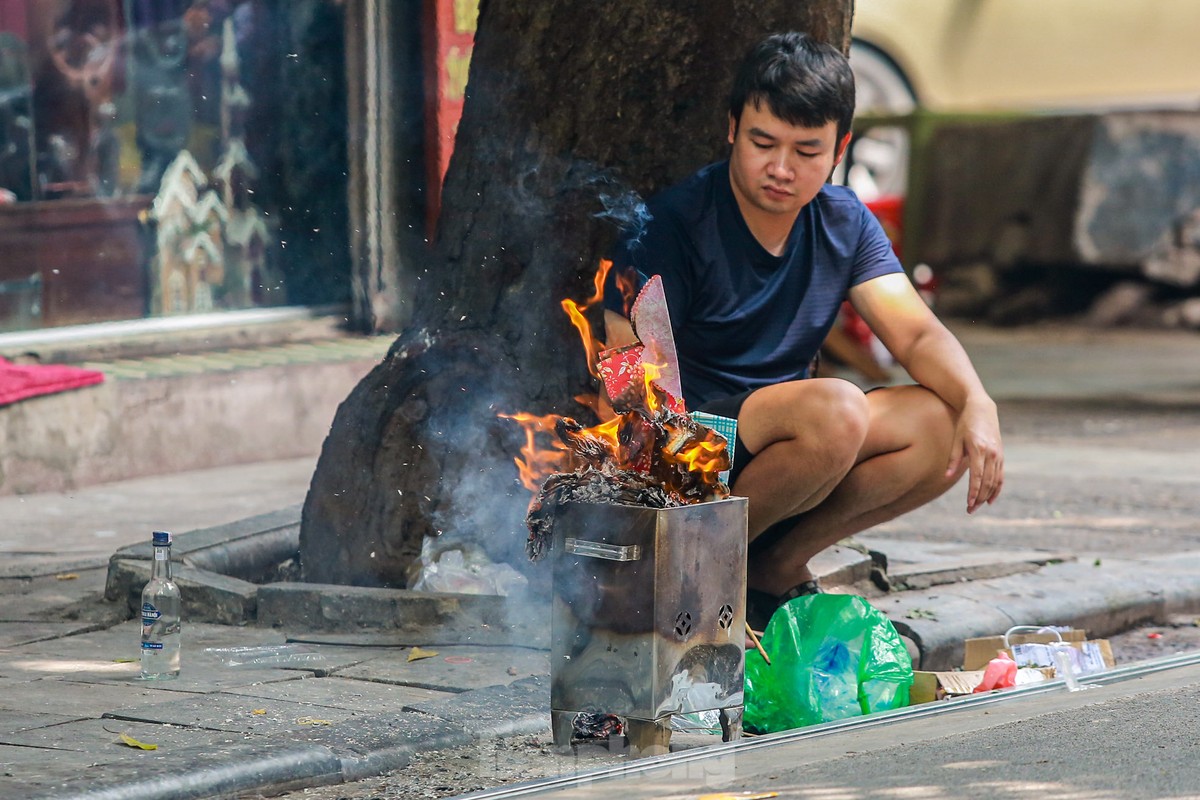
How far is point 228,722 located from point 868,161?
1305 centimetres

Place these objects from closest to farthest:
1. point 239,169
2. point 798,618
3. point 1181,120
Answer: point 798,618, point 239,169, point 1181,120

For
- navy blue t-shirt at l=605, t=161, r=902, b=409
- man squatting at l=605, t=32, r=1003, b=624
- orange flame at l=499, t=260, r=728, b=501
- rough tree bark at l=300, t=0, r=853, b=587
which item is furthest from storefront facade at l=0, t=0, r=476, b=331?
orange flame at l=499, t=260, r=728, b=501

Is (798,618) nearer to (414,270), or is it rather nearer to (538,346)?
(538,346)

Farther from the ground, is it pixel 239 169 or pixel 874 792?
pixel 239 169

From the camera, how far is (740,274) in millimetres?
4984

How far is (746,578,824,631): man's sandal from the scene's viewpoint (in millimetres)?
5211

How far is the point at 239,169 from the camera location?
9.13 metres

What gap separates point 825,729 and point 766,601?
88cm

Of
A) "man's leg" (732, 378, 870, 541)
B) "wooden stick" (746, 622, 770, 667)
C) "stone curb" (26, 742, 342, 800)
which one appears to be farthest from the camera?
"man's leg" (732, 378, 870, 541)

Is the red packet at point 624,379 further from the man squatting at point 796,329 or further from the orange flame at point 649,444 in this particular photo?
the man squatting at point 796,329

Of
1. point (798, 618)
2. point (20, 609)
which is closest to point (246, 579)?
point (20, 609)

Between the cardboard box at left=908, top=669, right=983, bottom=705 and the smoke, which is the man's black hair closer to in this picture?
the smoke

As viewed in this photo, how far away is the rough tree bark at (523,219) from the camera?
5457mm

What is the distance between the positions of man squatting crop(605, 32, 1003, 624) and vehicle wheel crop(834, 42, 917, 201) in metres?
10.7
